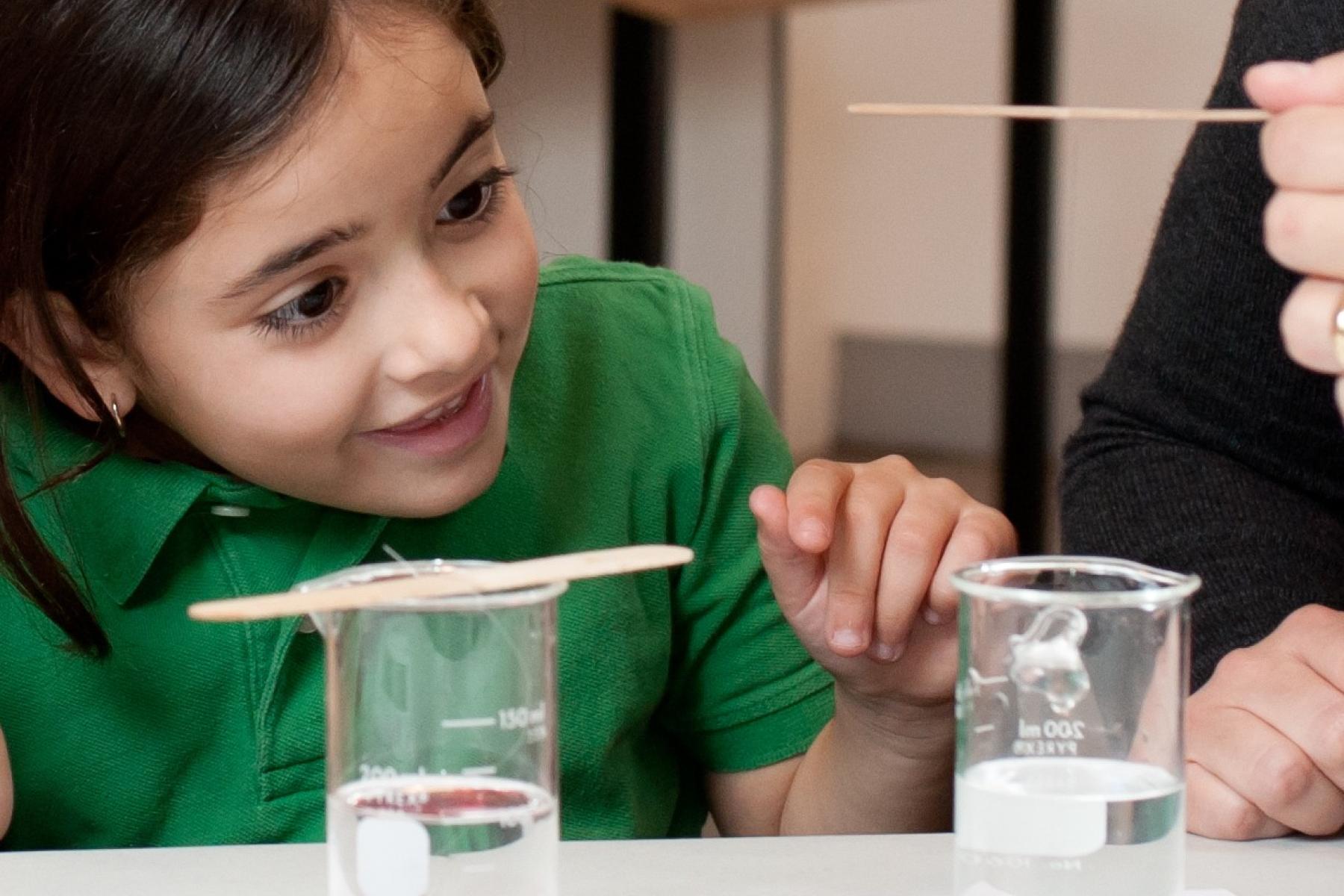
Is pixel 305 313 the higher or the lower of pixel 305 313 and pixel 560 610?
the higher

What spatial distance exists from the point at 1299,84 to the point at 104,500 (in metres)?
0.68

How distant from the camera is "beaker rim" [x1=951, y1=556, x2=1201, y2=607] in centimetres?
59

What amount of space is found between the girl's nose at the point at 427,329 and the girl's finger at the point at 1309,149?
0.39m

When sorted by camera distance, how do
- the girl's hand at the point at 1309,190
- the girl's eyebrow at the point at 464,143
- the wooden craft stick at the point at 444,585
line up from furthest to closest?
the girl's eyebrow at the point at 464,143
the girl's hand at the point at 1309,190
the wooden craft stick at the point at 444,585

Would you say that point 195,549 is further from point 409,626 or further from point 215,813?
point 409,626

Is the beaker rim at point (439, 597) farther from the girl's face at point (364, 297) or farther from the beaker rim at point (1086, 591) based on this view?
the girl's face at point (364, 297)

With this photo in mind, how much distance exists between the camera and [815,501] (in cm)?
84

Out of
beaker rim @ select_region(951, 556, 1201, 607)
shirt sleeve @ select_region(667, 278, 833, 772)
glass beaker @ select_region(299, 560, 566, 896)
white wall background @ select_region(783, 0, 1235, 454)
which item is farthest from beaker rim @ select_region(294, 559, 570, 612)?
white wall background @ select_region(783, 0, 1235, 454)

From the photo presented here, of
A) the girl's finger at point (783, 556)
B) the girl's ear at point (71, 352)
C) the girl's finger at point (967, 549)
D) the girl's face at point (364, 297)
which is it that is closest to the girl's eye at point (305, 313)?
the girl's face at point (364, 297)

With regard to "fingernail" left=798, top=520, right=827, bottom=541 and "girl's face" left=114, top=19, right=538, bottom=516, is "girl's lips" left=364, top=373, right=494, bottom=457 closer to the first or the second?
"girl's face" left=114, top=19, right=538, bottom=516

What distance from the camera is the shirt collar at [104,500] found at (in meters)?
0.97

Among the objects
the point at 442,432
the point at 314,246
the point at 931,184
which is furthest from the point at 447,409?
the point at 931,184

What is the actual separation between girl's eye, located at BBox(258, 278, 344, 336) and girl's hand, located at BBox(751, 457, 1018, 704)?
0.23 metres

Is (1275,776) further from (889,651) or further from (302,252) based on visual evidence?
(302,252)
